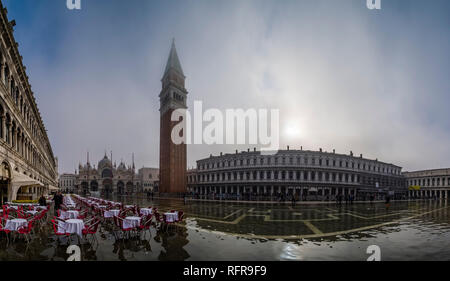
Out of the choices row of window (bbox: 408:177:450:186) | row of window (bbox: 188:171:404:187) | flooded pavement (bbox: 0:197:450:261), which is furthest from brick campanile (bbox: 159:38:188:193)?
row of window (bbox: 408:177:450:186)

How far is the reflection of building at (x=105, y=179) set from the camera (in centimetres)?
9619

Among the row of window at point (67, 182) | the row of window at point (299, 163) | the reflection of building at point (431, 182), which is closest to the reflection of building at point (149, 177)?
the row of window at point (67, 182)

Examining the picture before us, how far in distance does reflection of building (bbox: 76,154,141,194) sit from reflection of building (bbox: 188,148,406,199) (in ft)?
174

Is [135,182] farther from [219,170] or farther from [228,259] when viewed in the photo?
[228,259]

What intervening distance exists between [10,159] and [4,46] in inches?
323

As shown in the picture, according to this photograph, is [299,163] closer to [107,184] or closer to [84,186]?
[107,184]

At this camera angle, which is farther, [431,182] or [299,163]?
[431,182]

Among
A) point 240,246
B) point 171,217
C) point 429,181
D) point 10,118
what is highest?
point 10,118

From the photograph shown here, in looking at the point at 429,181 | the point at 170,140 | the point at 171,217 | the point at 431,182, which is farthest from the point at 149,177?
the point at 431,182

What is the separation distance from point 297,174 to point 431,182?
6223cm

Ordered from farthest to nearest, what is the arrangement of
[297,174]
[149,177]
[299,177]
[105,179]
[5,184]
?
[149,177] → [105,179] → [297,174] → [299,177] → [5,184]

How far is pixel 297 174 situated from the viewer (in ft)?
173

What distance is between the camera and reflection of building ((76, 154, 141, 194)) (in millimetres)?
96188
